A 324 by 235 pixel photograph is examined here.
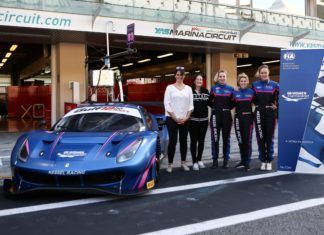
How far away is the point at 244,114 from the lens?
7.50 meters

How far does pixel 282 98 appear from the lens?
7.36 meters

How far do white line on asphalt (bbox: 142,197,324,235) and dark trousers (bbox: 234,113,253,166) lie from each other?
2.25 m

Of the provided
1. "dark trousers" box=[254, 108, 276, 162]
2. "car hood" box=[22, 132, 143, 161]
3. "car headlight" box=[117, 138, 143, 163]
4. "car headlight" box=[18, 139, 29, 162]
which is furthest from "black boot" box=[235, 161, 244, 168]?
"car headlight" box=[18, 139, 29, 162]

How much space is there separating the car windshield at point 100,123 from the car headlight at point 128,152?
2.34 feet

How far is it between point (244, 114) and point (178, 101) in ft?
3.85

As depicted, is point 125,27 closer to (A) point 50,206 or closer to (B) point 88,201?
(B) point 88,201

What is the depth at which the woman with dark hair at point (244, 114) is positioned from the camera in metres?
7.44

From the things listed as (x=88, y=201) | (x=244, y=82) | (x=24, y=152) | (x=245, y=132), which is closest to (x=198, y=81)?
(x=244, y=82)

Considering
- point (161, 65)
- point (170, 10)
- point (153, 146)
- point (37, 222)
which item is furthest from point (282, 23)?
point (37, 222)

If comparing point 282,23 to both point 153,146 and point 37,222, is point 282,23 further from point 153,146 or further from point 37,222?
point 37,222

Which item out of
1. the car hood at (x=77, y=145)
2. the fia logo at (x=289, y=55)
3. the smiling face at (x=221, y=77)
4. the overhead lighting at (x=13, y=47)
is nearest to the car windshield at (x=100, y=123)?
the car hood at (x=77, y=145)

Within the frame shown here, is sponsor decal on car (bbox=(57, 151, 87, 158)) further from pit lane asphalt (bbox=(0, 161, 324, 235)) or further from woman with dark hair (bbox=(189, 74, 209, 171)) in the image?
woman with dark hair (bbox=(189, 74, 209, 171))

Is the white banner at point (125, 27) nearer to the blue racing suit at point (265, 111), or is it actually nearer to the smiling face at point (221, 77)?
the smiling face at point (221, 77)

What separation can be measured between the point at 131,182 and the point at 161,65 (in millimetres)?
25261
